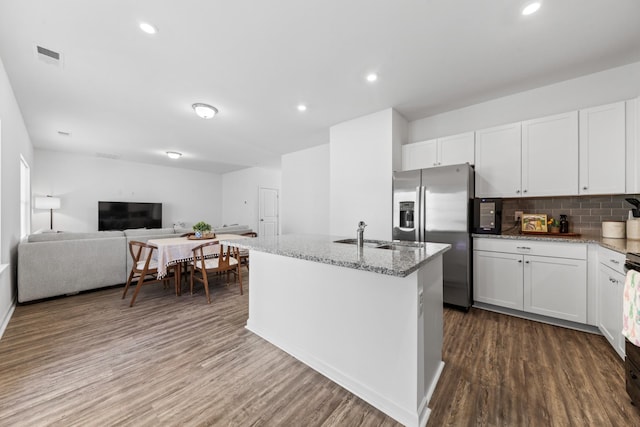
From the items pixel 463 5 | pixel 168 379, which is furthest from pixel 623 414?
pixel 168 379

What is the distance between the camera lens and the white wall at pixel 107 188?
591cm

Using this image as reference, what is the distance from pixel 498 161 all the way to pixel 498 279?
1.37 m

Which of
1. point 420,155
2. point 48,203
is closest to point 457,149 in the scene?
point 420,155

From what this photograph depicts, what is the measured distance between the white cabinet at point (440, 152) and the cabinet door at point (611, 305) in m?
1.64

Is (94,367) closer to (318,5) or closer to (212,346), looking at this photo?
(212,346)

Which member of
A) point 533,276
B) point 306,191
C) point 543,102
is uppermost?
point 543,102

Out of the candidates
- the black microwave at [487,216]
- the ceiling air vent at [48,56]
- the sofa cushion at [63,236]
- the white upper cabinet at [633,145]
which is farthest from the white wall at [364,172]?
the sofa cushion at [63,236]

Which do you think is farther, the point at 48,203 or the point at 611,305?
the point at 48,203

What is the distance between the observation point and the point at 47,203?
18.0ft

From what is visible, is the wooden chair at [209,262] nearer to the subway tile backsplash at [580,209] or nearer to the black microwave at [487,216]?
the black microwave at [487,216]

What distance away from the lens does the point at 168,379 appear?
1765 millimetres

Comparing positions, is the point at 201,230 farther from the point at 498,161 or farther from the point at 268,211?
the point at 268,211

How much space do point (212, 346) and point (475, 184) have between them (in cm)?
338

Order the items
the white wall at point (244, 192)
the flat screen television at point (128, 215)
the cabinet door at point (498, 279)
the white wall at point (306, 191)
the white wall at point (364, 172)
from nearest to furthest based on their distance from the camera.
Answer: the cabinet door at point (498, 279)
the white wall at point (364, 172)
the white wall at point (306, 191)
the flat screen television at point (128, 215)
the white wall at point (244, 192)
